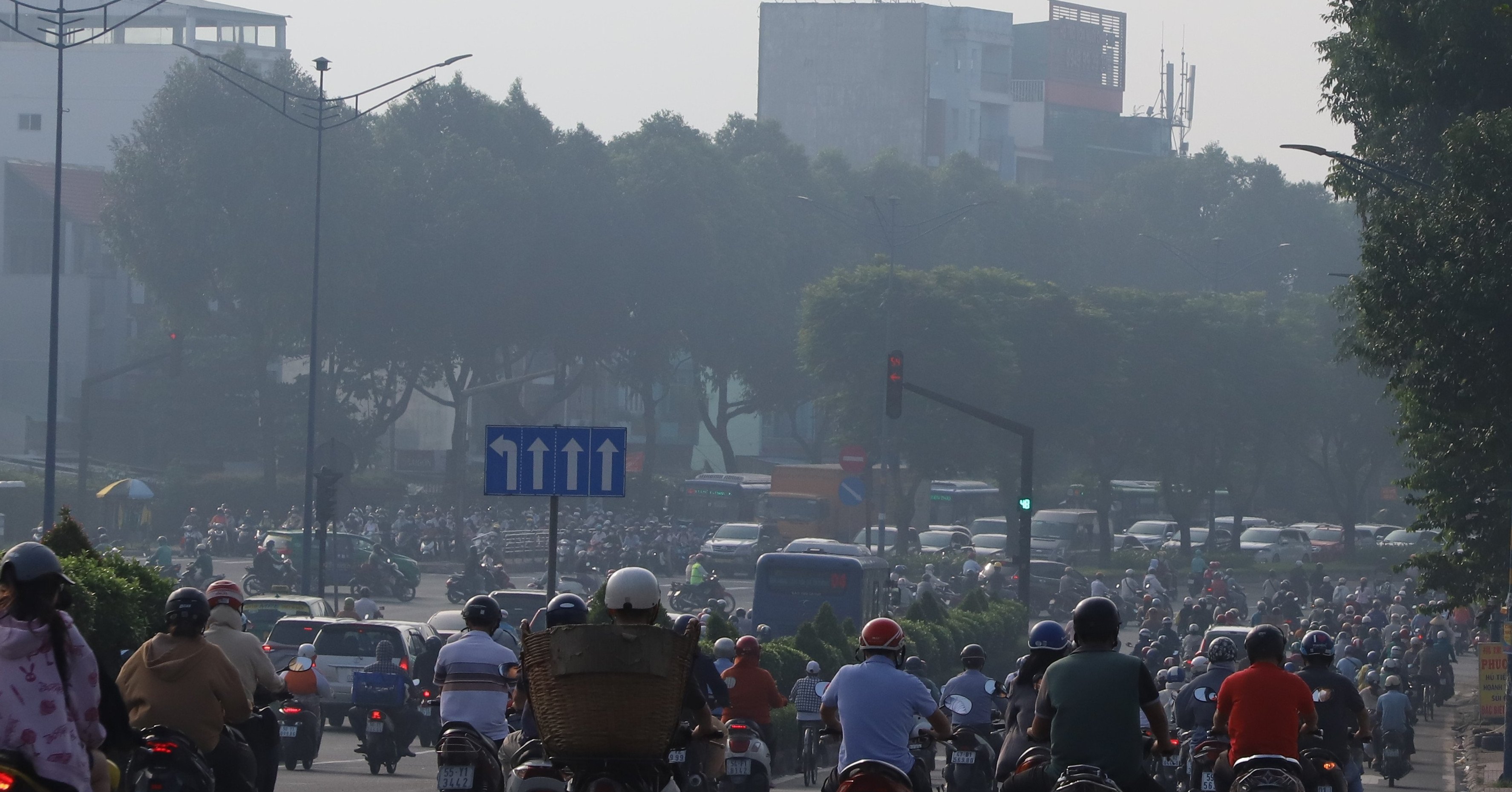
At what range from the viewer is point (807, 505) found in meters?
60.0

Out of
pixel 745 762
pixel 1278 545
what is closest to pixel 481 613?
pixel 745 762

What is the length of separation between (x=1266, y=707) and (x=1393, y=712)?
1388cm

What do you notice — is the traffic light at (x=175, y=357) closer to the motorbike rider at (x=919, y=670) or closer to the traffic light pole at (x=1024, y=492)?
the traffic light pole at (x=1024, y=492)

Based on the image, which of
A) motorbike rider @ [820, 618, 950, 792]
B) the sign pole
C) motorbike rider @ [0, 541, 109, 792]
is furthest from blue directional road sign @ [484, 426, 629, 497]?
motorbike rider @ [0, 541, 109, 792]

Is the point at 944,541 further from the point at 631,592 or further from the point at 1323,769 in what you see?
the point at 631,592

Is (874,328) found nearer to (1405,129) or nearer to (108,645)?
(1405,129)

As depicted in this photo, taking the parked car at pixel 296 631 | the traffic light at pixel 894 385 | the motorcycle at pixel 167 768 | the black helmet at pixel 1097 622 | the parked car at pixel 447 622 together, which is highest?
the traffic light at pixel 894 385

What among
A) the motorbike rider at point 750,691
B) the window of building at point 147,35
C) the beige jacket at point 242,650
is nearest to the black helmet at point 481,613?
the beige jacket at point 242,650

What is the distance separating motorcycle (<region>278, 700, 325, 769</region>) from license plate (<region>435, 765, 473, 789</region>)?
8.59 metres

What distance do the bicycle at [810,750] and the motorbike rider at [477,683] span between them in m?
6.82

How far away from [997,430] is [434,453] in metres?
33.1

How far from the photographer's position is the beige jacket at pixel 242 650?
347 inches

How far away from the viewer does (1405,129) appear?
81.8ft

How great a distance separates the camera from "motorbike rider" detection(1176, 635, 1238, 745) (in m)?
12.1
